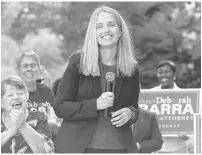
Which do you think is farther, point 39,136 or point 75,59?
point 39,136

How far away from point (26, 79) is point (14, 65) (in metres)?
0.30

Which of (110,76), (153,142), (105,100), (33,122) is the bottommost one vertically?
(153,142)

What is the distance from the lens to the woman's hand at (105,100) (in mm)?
2318

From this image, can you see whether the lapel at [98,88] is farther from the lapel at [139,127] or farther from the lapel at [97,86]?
the lapel at [139,127]

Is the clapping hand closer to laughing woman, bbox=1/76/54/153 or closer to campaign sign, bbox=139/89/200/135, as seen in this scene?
laughing woman, bbox=1/76/54/153

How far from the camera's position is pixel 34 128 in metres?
4.45

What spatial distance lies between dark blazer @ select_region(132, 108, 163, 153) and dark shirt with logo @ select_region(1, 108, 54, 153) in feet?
4.20

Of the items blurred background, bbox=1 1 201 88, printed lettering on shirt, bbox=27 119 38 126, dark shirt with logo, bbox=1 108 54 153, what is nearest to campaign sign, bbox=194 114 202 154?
dark shirt with logo, bbox=1 108 54 153

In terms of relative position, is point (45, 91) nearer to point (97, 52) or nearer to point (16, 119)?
point (16, 119)

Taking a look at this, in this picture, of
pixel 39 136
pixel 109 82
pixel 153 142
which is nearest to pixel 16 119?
pixel 39 136

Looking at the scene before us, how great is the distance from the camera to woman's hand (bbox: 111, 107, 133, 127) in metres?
2.37

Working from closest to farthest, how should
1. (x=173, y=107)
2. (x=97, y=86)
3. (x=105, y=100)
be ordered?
(x=105, y=100) → (x=97, y=86) → (x=173, y=107)

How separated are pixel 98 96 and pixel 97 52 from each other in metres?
0.26

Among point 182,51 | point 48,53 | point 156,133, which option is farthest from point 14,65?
point 182,51
